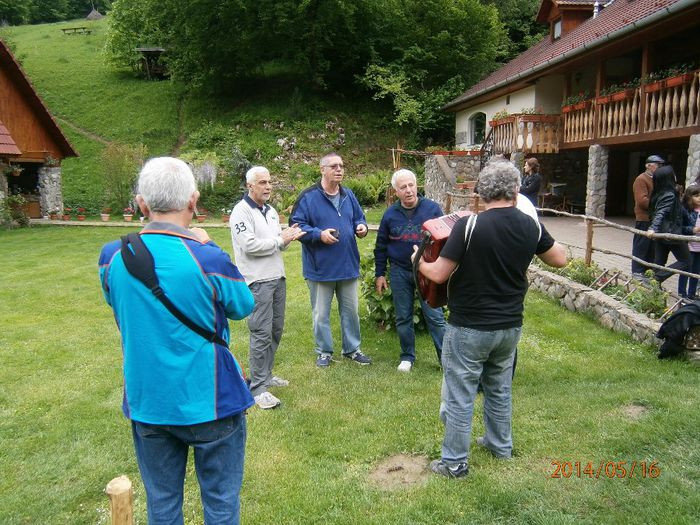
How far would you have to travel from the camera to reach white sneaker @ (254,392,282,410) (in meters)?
4.41

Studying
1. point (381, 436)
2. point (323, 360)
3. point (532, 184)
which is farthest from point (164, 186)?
point (532, 184)

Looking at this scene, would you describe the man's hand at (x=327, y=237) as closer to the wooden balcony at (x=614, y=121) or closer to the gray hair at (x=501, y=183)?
the gray hair at (x=501, y=183)

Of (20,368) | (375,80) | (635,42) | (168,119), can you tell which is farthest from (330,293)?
(168,119)

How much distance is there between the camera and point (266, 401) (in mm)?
4438

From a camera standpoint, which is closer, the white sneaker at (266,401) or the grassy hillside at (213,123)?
the white sneaker at (266,401)

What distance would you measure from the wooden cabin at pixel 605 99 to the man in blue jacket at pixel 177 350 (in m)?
10.3

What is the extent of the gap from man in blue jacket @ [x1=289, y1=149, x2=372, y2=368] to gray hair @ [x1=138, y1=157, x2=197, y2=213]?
8.97 ft

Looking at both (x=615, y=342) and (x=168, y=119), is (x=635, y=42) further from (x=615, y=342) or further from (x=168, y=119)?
(x=168, y=119)

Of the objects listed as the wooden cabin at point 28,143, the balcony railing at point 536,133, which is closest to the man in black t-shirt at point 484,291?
the balcony railing at point 536,133

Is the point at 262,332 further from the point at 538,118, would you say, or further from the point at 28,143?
the point at 28,143

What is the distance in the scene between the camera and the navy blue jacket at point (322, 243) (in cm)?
507
